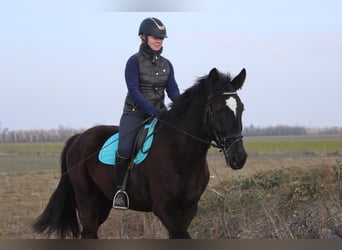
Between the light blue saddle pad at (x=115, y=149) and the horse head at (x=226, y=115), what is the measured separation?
83 cm

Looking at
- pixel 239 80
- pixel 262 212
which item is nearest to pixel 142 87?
pixel 239 80

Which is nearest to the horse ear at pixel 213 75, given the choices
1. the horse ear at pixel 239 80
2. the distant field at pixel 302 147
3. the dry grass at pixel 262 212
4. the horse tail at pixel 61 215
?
the horse ear at pixel 239 80

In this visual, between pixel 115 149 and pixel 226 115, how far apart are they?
6.02ft

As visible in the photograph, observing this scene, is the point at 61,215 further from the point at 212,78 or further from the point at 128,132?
the point at 212,78

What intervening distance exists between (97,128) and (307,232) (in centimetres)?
361

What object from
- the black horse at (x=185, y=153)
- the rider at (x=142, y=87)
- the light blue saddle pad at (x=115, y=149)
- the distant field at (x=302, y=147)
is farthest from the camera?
the distant field at (x=302, y=147)

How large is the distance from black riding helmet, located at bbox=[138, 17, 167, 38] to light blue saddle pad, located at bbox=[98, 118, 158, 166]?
1.03 meters

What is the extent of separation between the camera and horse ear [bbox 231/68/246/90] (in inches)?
199

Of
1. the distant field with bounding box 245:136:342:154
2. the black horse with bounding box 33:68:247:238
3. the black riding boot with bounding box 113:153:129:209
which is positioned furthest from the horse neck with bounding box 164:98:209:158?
the distant field with bounding box 245:136:342:154

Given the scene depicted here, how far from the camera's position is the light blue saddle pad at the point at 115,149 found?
18.0 feet

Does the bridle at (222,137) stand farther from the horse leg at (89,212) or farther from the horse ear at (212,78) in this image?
the horse leg at (89,212)

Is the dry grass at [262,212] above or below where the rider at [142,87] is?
below

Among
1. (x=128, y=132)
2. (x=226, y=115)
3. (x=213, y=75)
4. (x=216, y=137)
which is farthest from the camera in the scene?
(x=128, y=132)

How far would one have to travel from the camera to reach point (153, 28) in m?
5.56
